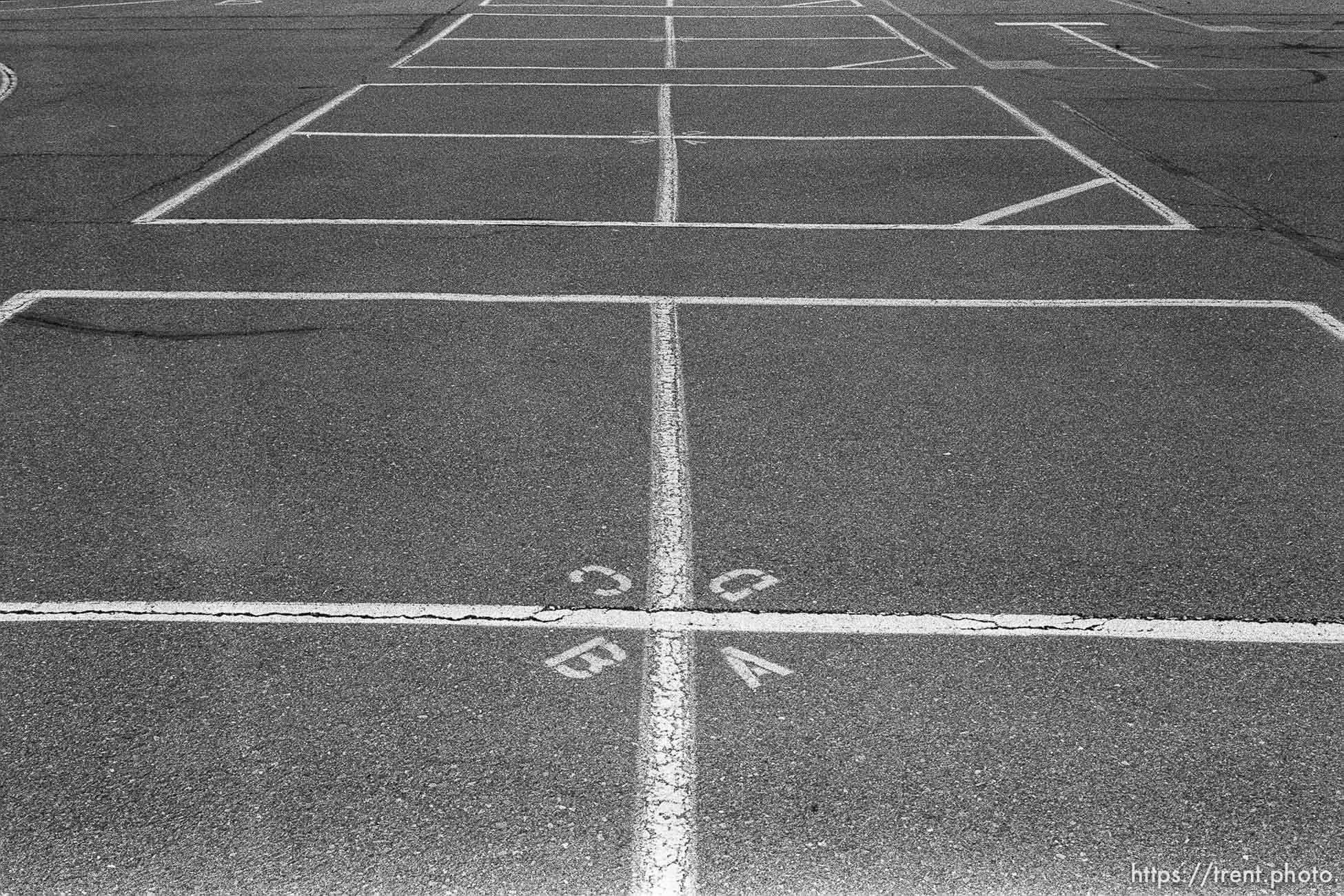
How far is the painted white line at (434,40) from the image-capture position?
1881 cm

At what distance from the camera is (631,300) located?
812 centimetres

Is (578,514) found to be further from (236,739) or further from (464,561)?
(236,739)

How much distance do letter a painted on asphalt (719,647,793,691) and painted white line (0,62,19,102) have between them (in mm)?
14520

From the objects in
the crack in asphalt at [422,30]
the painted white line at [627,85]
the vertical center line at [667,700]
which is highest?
the crack in asphalt at [422,30]

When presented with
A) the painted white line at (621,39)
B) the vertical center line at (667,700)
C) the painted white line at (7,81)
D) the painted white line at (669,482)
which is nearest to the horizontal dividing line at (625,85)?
the painted white line at (7,81)

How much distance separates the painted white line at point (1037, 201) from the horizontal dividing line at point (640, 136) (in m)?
A: 2.05

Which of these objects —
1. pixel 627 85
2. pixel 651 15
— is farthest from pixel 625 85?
pixel 651 15

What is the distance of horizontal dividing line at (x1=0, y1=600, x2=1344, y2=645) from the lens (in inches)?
181

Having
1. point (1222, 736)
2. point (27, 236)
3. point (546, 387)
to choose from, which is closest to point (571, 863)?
point (1222, 736)

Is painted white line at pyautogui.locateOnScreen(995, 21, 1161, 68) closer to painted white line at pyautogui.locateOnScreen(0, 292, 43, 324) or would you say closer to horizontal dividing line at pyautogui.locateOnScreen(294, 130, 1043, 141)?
horizontal dividing line at pyautogui.locateOnScreen(294, 130, 1043, 141)

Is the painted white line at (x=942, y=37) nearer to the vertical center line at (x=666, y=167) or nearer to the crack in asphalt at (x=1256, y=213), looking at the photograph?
the vertical center line at (x=666, y=167)

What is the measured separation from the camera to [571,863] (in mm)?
3551

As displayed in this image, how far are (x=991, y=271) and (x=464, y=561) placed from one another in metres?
4.92

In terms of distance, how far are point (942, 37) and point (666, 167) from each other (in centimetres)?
1190
